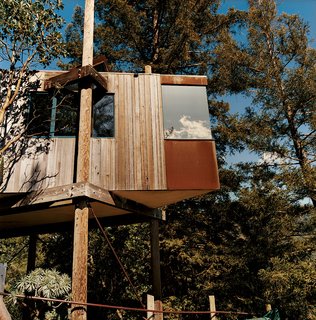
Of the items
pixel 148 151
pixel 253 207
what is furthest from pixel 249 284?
pixel 148 151

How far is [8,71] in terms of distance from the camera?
8.52 m

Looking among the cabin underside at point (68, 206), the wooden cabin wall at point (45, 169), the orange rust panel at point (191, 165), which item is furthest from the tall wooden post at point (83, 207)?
A: the orange rust panel at point (191, 165)

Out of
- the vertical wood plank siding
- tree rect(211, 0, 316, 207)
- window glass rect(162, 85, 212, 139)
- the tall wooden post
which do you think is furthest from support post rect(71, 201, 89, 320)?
tree rect(211, 0, 316, 207)

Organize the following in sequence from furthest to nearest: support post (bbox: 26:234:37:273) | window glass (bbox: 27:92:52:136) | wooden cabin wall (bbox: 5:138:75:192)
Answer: support post (bbox: 26:234:37:273) < window glass (bbox: 27:92:52:136) < wooden cabin wall (bbox: 5:138:75:192)

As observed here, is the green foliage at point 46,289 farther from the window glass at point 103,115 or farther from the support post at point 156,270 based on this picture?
the window glass at point 103,115

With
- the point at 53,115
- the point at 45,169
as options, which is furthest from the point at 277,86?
the point at 45,169

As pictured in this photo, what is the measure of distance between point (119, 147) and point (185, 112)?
1872 millimetres

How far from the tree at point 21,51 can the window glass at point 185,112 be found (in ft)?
9.46

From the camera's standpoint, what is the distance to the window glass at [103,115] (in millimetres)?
8094

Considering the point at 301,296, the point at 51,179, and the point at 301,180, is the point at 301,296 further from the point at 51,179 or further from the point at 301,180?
the point at 51,179

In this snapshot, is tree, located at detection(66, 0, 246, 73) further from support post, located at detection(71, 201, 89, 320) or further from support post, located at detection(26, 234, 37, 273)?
support post, located at detection(71, 201, 89, 320)

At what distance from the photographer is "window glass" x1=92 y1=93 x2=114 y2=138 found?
8094 millimetres

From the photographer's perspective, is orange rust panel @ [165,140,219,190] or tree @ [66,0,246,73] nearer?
orange rust panel @ [165,140,219,190]

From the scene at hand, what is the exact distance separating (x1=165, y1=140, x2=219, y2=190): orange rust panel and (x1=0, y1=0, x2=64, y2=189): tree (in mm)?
3326
